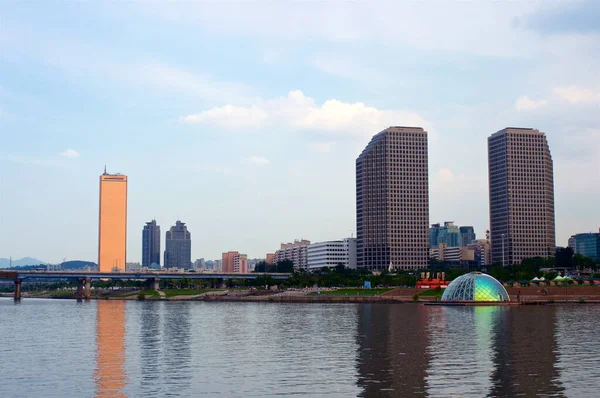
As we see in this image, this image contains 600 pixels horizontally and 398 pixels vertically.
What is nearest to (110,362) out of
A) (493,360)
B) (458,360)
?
(458,360)

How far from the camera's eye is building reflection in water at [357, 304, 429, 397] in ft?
164

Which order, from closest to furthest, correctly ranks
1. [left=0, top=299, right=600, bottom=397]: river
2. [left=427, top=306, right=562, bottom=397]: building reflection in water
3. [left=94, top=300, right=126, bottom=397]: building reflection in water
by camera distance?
[left=427, top=306, right=562, bottom=397]: building reflection in water
[left=0, top=299, right=600, bottom=397]: river
[left=94, top=300, right=126, bottom=397]: building reflection in water

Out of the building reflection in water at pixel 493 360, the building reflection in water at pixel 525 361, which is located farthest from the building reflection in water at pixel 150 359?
the building reflection in water at pixel 525 361

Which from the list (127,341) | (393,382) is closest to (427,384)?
(393,382)

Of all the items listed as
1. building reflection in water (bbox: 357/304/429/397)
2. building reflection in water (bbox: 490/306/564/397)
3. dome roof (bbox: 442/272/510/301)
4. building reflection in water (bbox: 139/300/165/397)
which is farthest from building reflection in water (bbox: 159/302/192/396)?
dome roof (bbox: 442/272/510/301)

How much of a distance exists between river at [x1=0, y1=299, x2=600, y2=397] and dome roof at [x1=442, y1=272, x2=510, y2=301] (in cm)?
7289

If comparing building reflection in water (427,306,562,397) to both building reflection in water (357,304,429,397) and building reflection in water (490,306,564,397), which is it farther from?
building reflection in water (357,304,429,397)

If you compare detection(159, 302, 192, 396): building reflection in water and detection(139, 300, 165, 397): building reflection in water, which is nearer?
detection(139, 300, 165, 397): building reflection in water

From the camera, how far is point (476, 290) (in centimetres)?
18100

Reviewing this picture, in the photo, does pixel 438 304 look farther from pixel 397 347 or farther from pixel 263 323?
pixel 397 347

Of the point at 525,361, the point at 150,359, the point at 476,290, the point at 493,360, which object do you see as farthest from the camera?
the point at 476,290

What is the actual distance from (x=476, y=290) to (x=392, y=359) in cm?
12148

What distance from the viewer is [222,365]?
2452 inches

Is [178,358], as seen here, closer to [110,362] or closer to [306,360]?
[110,362]
